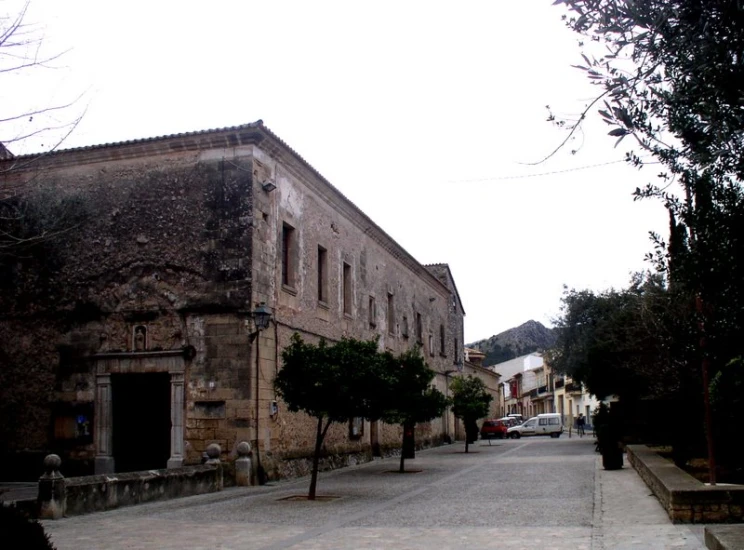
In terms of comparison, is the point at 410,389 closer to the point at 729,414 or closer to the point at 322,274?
the point at 322,274

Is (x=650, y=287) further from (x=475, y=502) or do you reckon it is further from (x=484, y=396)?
(x=484, y=396)

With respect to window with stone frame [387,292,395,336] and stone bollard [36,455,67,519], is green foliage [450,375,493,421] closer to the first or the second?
window with stone frame [387,292,395,336]

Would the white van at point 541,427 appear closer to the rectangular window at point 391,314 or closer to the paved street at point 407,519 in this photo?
the rectangular window at point 391,314

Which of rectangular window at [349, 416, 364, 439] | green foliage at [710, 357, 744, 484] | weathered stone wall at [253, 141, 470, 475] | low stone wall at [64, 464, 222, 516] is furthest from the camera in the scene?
rectangular window at [349, 416, 364, 439]

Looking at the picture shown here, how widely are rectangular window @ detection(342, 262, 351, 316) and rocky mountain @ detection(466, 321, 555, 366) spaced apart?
99926mm

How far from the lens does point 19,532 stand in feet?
14.8

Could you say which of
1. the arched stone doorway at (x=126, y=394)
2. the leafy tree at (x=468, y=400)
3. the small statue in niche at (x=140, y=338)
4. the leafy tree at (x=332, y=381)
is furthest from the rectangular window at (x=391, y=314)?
the leafy tree at (x=332, y=381)

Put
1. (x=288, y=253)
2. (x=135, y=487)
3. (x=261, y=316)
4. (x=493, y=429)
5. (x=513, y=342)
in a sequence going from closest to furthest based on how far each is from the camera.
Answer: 1. (x=135, y=487)
2. (x=261, y=316)
3. (x=288, y=253)
4. (x=493, y=429)
5. (x=513, y=342)

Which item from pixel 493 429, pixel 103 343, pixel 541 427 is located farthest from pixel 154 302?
pixel 541 427

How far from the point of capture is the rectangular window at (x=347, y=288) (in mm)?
24531

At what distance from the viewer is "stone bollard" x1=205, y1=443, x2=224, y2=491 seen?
15703mm

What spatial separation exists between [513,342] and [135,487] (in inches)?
4597

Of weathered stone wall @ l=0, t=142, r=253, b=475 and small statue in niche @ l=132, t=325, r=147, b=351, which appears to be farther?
small statue in niche @ l=132, t=325, r=147, b=351

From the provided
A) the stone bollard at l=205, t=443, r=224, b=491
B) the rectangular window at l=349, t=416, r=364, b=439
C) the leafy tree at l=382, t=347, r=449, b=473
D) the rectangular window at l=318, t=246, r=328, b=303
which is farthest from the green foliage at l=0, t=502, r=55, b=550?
the rectangular window at l=349, t=416, r=364, b=439
